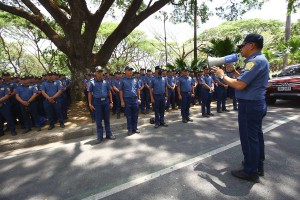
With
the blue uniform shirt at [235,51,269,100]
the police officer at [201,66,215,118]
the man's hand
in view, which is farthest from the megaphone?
the police officer at [201,66,215,118]

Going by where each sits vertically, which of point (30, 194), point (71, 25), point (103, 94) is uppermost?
point (71, 25)

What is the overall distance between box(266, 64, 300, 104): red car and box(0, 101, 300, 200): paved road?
3.09 m

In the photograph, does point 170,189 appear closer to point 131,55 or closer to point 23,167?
point 23,167

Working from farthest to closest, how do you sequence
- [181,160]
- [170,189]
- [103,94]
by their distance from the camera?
[103,94], [181,160], [170,189]

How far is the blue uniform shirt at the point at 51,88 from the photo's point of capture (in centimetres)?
667

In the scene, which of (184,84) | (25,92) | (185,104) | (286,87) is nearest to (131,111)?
(185,104)

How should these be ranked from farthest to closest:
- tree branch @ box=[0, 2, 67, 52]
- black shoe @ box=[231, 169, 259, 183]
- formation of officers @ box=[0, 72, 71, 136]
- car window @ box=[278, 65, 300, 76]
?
1. tree branch @ box=[0, 2, 67, 52]
2. car window @ box=[278, 65, 300, 76]
3. formation of officers @ box=[0, 72, 71, 136]
4. black shoe @ box=[231, 169, 259, 183]

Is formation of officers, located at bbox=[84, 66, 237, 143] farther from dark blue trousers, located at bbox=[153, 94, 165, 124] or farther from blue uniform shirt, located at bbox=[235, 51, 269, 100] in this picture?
blue uniform shirt, located at bbox=[235, 51, 269, 100]

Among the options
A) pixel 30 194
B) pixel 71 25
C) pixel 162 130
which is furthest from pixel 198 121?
pixel 71 25

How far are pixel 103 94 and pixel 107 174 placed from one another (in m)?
2.36

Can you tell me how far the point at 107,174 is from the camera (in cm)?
352

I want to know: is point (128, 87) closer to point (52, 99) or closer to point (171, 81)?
point (52, 99)

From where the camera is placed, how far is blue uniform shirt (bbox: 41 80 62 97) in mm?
6668

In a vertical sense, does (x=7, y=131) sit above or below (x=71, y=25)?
below
